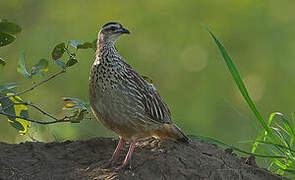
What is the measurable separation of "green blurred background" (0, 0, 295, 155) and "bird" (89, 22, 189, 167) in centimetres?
392

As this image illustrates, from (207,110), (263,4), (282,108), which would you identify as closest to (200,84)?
(207,110)

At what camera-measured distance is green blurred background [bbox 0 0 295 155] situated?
10844 mm

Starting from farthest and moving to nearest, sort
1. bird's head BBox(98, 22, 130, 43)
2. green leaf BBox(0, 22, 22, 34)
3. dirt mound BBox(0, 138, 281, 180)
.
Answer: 1. bird's head BBox(98, 22, 130, 43)
2. dirt mound BBox(0, 138, 281, 180)
3. green leaf BBox(0, 22, 22, 34)

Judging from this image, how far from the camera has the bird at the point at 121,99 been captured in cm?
558

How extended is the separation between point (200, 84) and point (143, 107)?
5.93 metres

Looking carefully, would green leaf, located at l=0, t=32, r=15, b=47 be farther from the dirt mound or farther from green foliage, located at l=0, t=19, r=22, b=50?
the dirt mound

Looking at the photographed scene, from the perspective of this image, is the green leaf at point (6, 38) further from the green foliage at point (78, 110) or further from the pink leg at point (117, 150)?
the pink leg at point (117, 150)

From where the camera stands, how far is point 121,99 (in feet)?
18.4

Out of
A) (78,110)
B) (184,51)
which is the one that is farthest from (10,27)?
(184,51)

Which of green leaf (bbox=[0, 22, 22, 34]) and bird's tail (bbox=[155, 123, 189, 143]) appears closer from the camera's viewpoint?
green leaf (bbox=[0, 22, 22, 34])

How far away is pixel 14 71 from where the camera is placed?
451 inches

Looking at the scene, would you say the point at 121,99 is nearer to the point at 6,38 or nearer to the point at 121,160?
the point at 121,160

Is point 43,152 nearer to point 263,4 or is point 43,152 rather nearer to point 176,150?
point 176,150

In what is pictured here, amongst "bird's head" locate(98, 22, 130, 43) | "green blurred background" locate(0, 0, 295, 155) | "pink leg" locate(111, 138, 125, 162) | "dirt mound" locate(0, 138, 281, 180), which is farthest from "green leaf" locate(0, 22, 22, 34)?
"green blurred background" locate(0, 0, 295, 155)
